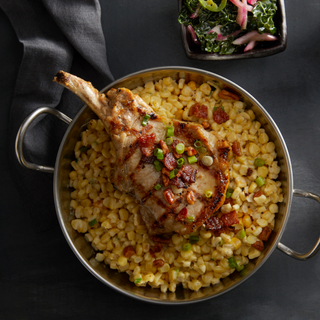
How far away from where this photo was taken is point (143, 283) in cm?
361

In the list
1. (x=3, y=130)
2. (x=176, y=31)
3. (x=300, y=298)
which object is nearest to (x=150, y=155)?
(x=176, y=31)

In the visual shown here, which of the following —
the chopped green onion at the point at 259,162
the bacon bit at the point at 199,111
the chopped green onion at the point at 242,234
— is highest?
the bacon bit at the point at 199,111

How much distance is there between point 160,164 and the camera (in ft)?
10.5

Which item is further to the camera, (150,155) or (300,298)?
(300,298)

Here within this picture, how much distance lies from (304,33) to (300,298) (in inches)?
137

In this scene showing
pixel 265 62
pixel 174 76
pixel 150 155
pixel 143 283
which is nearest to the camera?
pixel 150 155

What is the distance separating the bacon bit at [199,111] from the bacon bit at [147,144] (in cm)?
76

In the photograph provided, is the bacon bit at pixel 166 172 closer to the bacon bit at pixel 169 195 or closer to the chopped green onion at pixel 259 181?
the bacon bit at pixel 169 195

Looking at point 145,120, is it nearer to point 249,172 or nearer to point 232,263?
point 249,172

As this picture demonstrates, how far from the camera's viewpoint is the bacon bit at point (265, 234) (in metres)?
3.61

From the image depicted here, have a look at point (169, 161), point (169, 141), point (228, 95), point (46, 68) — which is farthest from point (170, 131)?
point (46, 68)

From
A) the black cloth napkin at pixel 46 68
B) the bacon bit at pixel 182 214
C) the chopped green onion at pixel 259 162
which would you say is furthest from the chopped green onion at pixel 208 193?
the black cloth napkin at pixel 46 68

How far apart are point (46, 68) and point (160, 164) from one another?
79.8 inches

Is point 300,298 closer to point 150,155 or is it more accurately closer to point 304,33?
point 150,155
